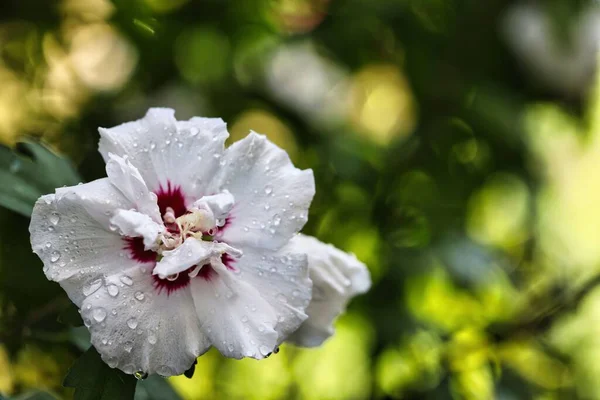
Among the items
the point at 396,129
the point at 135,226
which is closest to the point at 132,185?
the point at 135,226

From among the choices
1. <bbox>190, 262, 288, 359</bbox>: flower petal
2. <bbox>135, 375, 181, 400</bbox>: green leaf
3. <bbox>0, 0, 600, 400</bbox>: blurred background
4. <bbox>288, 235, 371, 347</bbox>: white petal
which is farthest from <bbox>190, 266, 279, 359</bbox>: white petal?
<bbox>0, 0, 600, 400</bbox>: blurred background

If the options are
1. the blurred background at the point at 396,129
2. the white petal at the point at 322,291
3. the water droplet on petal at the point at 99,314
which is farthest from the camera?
the blurred background at the point at 396,129

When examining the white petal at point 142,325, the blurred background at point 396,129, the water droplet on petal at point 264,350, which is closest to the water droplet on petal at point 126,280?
the white petal at point 142,325

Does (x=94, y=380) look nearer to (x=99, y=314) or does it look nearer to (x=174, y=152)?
(x=99, y=314)

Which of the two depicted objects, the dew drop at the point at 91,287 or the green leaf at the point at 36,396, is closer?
the dew drop at the point at 91,287

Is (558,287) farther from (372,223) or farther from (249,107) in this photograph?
(249,107)

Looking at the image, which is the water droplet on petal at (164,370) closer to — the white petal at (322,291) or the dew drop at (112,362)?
the dew drop at (112,362)

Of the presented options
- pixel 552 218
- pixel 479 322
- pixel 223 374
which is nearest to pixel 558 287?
pixel 479 322
